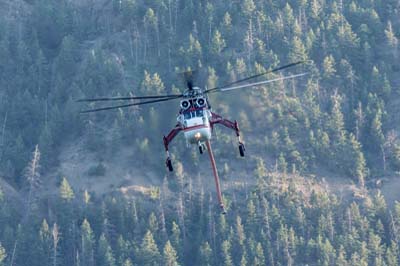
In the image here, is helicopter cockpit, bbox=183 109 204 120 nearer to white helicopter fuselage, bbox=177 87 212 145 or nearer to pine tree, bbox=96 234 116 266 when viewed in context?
white helicopter fuselage, bbox=177 87 212 145

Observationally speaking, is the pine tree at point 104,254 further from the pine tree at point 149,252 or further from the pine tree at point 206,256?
the pine tree at point 206,256

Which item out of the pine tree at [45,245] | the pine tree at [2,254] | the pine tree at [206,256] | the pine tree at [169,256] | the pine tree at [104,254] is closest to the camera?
the pine tree at [169,256]

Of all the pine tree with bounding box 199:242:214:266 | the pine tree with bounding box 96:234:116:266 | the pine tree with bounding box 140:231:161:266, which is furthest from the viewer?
the pine tree with bounding box 199:242:214:266

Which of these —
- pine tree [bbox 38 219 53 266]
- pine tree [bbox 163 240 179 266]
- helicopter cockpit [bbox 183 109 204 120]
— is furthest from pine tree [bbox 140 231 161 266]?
helicopter cockpit [bbox 183 109 204 120]

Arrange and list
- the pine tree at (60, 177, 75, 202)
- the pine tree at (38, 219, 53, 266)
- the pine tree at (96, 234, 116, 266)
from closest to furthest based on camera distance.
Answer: the pine tree at (96, 234, 116, 266)
the pine tree at (38, 219, 53, 266)
the pine tree at (60, 177, 75, 202)

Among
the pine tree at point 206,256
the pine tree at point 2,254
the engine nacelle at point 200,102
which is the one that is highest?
the pine tree at point 2,254

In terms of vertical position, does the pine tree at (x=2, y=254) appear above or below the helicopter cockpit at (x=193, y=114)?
above

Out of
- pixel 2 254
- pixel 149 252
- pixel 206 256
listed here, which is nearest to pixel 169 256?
pixel 149 252

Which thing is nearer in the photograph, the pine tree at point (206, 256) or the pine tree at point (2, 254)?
the pine tree at point (206, 256)

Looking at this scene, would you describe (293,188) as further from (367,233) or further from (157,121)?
(157,121)

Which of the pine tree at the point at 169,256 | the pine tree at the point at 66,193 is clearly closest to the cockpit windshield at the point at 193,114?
the pine tree at the point at 169,256

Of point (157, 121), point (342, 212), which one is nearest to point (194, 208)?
point (342, 212)

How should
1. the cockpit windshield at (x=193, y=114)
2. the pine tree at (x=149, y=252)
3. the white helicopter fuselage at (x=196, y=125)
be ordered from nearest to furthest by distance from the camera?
the white helicopter fuselage at (x=196, y=125)
the cockpit windshield at (x=193, y=114)
the pine tree at (x=149, y=252)

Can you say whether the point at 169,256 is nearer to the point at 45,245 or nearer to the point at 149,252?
the point at 149,252
